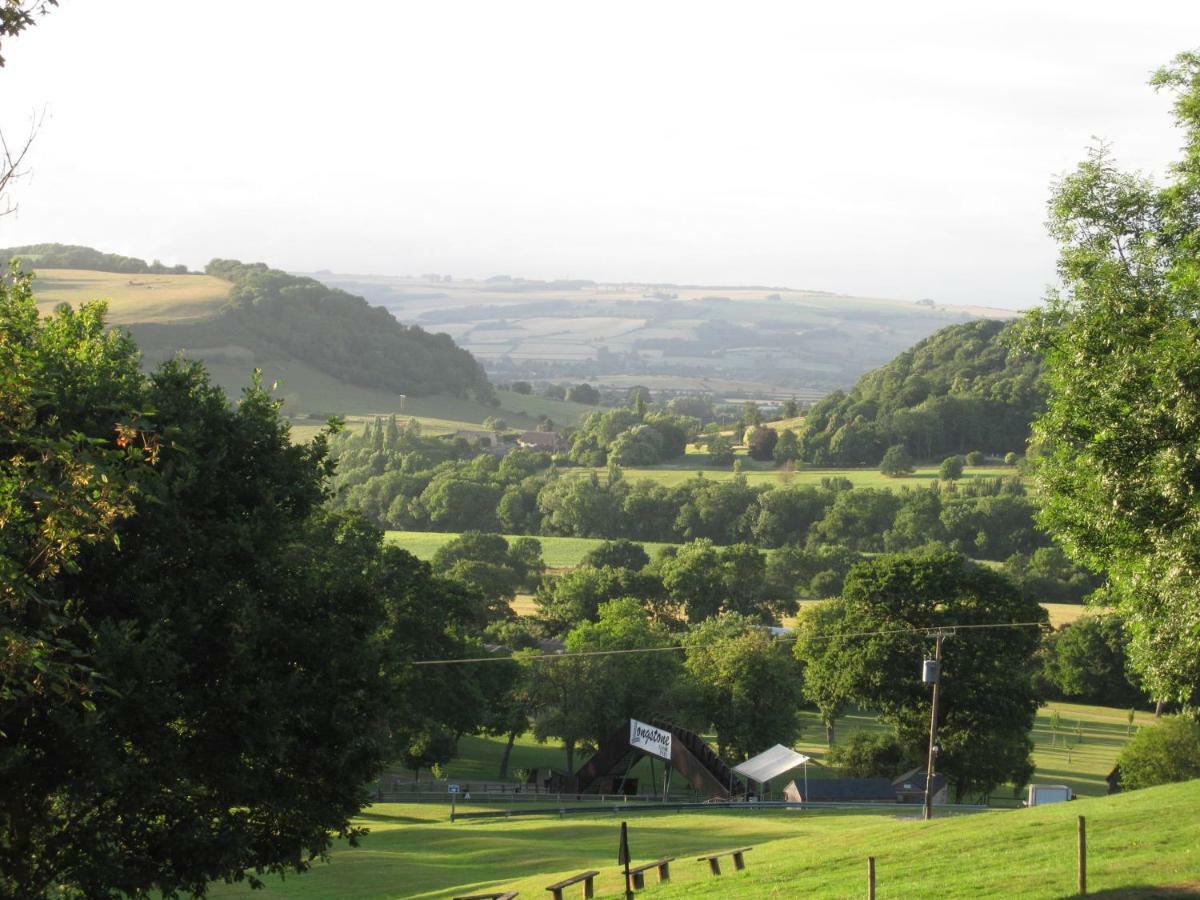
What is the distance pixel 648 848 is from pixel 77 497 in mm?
21665

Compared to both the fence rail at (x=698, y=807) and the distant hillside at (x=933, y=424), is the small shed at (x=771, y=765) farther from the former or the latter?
the distant hillside at (x=933, y=424)

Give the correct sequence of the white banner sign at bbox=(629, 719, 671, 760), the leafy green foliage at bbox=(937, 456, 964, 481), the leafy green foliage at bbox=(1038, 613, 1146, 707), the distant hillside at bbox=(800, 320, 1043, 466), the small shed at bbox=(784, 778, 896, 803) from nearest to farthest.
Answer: the small shed at bbox=(784, 778, 896, 803), the white banner sign at bbox=(629, 719, 671, 760), the leafy green foliage at bbox=(1038, 613, 1146, 707), the leafy green foliage at bbox=(937, 456, 964, 481), the distant hillside at bbox=(800, 320, 1043, 466)

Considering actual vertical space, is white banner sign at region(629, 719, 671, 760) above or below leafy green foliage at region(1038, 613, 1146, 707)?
above

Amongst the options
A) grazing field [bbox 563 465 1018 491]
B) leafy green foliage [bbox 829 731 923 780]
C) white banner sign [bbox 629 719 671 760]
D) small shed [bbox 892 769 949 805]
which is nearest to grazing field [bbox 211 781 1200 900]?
small shed [bbox 892 769 949 805]

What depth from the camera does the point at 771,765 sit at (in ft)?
153

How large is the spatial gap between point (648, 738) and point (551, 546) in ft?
240

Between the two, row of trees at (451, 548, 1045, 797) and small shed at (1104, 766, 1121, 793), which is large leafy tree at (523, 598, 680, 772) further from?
small shed at (1104, 766, 1121, 793)

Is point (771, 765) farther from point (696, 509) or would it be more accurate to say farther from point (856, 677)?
point (696, 509)

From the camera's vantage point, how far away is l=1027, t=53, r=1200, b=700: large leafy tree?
17.2m

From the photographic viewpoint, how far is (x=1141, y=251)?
20.1 metres

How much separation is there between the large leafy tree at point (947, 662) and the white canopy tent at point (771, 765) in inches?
172

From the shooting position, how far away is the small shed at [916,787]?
4631 cm

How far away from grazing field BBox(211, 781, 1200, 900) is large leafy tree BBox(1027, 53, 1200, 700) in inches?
122

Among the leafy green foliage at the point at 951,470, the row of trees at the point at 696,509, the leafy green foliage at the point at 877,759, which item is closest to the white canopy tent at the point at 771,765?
the leafy green foliage at the point at 877,759
